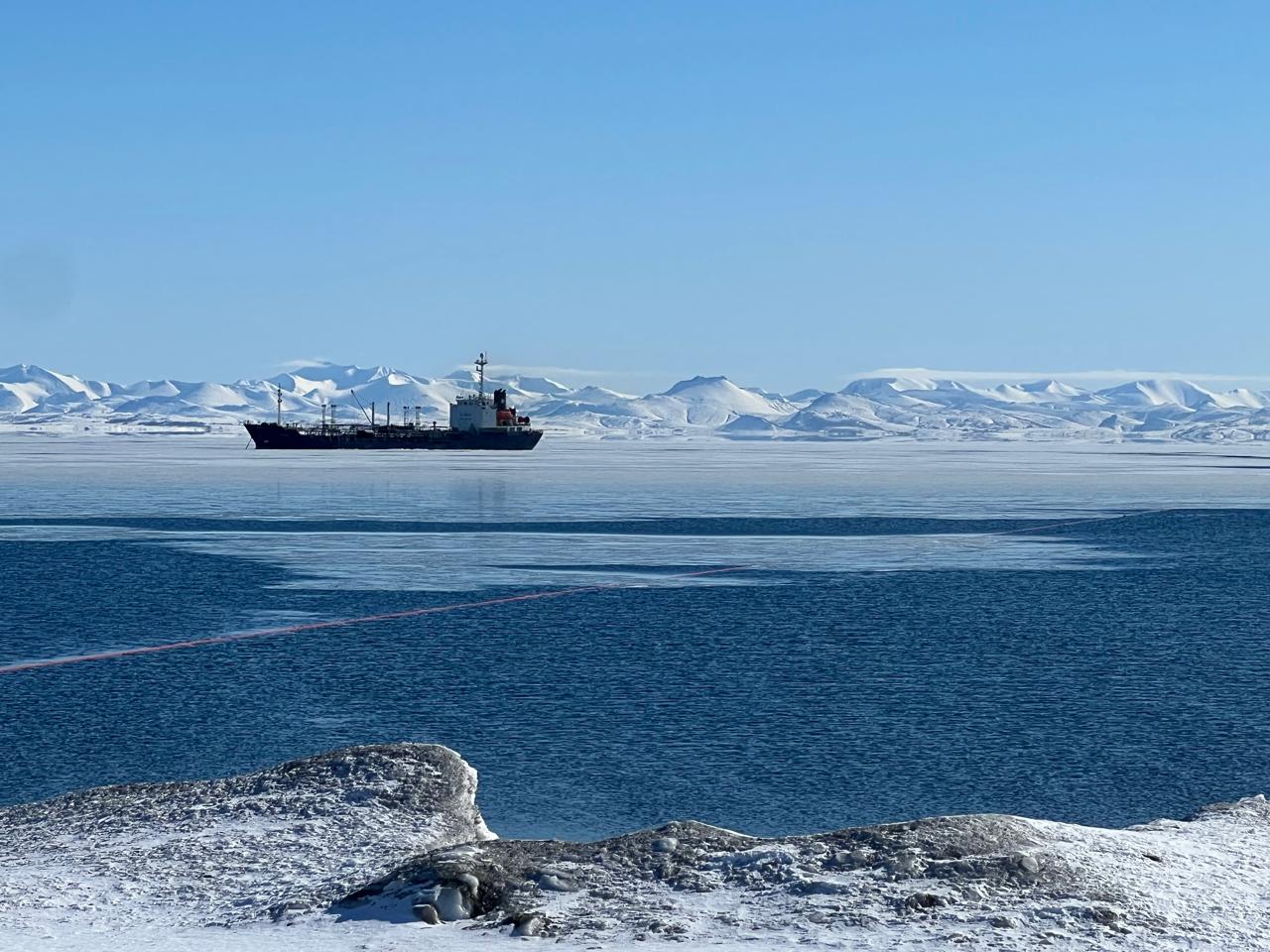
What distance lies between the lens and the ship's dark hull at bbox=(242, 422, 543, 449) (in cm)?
14925

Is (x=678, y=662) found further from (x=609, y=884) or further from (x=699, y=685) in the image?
(x=609, y=884)

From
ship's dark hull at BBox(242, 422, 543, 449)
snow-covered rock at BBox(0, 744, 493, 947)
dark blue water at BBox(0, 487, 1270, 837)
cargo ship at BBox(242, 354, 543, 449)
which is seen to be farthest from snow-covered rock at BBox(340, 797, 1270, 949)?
ship's dark hull at BBox(242, 422, 543, 449)

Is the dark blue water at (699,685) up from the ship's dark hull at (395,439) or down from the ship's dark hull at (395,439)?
down

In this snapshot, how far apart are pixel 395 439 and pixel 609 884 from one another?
468 feet

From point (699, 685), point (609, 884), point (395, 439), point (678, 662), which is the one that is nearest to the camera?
point (609, 884)

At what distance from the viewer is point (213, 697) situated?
54.1 ft

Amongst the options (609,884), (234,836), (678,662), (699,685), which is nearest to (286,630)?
(678,662)

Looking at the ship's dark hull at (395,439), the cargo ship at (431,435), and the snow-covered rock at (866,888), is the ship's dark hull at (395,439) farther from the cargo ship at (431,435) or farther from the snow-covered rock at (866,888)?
the snow-covered rock at (866,888)

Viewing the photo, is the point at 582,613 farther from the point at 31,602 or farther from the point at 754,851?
the point at 754,851

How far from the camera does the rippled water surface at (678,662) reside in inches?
504

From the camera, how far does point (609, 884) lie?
30.4ft

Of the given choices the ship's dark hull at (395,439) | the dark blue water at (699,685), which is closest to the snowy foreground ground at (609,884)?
the dark blue water at (699,685)

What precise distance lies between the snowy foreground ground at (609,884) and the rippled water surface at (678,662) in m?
1.43

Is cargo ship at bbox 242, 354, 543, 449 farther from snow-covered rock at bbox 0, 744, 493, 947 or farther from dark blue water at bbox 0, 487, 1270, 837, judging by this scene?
snow-covered rock at bbox 0, 744, 493, 947
